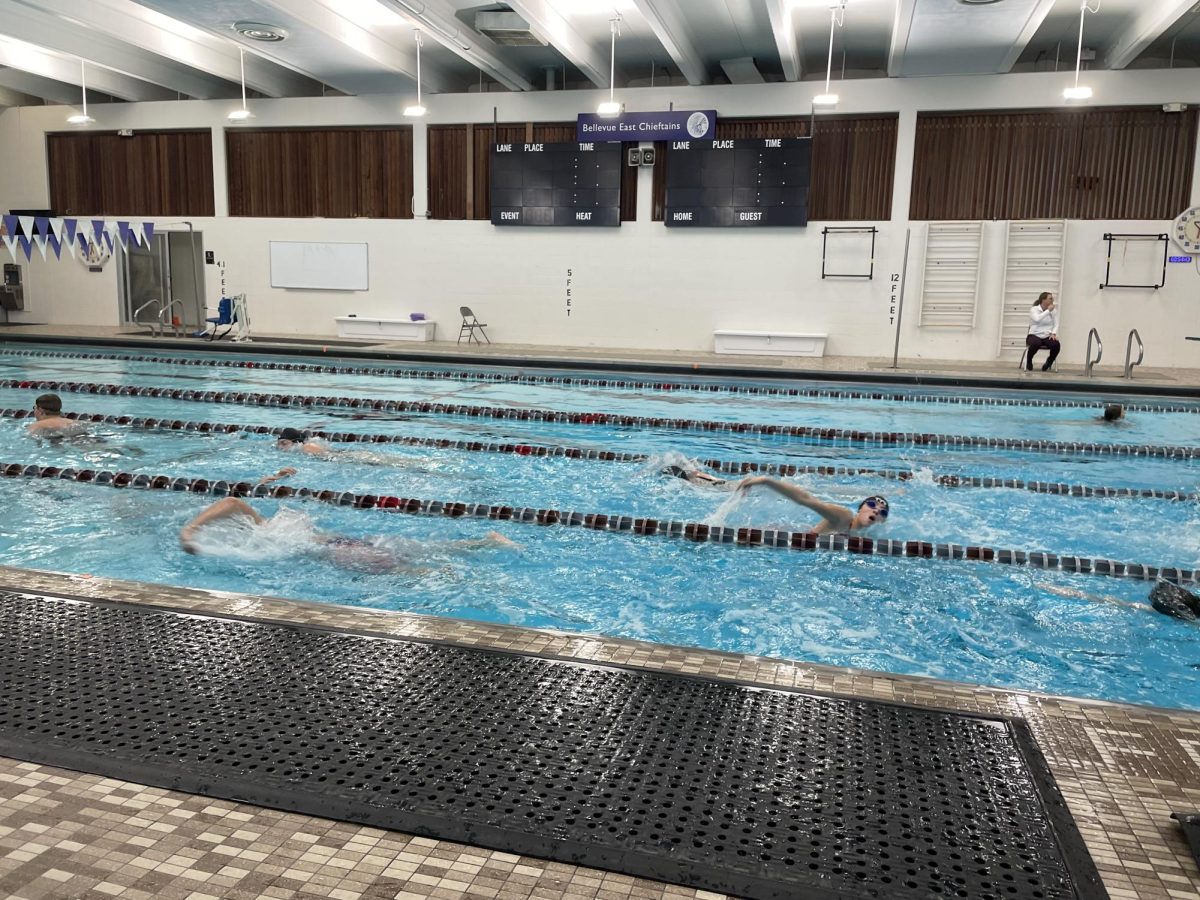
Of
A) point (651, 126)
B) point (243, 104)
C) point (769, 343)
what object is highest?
point (243, 104)

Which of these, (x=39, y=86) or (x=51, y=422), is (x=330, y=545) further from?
(x=39, y=86)

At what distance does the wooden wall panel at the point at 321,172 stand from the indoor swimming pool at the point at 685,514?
5904 millimetres

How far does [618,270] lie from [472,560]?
1013 centimetres

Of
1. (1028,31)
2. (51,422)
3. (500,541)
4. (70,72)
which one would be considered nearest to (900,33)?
(1028,31)

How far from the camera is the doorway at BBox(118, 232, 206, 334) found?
16719 mm

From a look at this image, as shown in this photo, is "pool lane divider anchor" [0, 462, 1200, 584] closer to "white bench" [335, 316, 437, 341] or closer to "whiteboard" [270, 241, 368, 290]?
"white bench" [335, 316, 437, 341]

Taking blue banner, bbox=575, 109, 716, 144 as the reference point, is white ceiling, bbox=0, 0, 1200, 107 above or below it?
above

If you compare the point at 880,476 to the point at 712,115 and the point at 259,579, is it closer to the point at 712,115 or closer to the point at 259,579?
the point at 259,579

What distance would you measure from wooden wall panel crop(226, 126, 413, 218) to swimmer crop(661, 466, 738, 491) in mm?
10073

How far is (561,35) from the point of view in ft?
37.7

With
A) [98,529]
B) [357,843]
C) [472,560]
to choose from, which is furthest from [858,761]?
[98,529]

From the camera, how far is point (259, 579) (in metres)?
4.76

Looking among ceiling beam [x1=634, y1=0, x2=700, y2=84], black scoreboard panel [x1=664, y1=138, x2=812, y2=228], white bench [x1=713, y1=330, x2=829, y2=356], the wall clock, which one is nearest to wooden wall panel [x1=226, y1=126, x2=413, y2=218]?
black scoreboard panel [x1=664, y1=138, x2=812, y2=228]

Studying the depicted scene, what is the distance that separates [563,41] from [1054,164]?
6802 millimetres
